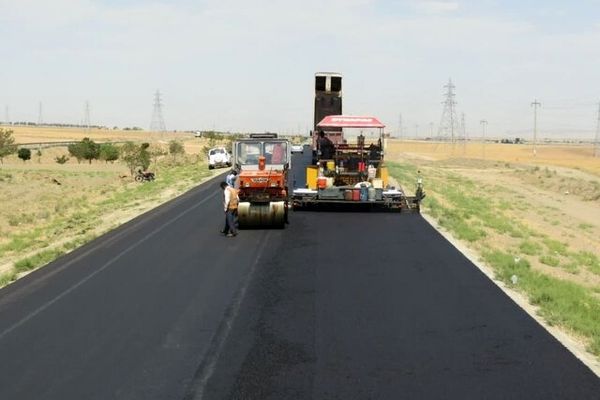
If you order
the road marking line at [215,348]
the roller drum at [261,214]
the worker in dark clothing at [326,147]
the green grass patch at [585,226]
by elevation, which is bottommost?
the green grass patch at [585,226]

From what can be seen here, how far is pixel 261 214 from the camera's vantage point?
58.9 feet

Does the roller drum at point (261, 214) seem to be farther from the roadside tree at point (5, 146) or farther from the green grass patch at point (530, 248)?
the roadside tree at point (5, 146)

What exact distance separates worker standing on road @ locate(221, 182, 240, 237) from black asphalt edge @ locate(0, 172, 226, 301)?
3.02 metres

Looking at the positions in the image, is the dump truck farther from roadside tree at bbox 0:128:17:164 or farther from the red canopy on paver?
roadside tree at bbox 0:128:17:164

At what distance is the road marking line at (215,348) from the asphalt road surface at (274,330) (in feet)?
0.08

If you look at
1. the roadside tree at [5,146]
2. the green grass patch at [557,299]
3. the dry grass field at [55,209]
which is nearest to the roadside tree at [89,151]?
the roadside tree at [5,146]

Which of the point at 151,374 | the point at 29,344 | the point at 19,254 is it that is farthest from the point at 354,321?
the point at 19,254

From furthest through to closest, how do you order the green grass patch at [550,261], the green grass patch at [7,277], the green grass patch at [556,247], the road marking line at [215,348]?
the green grass patch at [556,247]
the green grass patch at [550,261]
the green grass patch at [7,277]
the road marking line at [215,348]

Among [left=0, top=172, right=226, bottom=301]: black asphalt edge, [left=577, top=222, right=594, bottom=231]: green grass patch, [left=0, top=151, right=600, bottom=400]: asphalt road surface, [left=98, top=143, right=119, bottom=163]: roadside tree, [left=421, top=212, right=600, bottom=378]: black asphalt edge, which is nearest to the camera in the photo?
[left=0, top=151, right=600, bottom=400]: asphalt road surface

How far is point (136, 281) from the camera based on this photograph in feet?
39.0

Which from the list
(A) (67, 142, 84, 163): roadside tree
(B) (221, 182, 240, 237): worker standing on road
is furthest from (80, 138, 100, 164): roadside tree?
(B) (221, 182, 240, 237): worker standing on road

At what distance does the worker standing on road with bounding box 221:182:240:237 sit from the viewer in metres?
17.1

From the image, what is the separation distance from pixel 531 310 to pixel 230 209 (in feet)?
30.0

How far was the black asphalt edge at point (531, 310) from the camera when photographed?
306 inches
